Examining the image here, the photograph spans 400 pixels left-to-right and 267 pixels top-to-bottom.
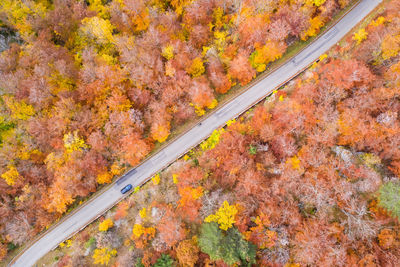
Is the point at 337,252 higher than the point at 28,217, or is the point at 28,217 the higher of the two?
the point at 28,217

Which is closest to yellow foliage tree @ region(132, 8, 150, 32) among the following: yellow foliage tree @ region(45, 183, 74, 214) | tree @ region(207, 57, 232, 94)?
tree @ region(207, 57, 232, 94)

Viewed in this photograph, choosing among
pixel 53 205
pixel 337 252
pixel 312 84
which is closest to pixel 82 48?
pixel 53 205

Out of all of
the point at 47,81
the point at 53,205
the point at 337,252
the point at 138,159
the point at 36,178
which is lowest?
the point at 337,252

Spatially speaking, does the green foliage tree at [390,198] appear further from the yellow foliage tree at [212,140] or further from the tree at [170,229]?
the tree at [170,229]

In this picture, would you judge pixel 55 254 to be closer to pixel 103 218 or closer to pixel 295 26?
pixel 103 218

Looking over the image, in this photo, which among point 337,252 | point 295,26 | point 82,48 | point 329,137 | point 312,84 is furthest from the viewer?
point 82,48

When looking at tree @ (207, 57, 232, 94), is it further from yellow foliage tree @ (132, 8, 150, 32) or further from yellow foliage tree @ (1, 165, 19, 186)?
yellow foliage tree @ (1, 165, 19, 186)
